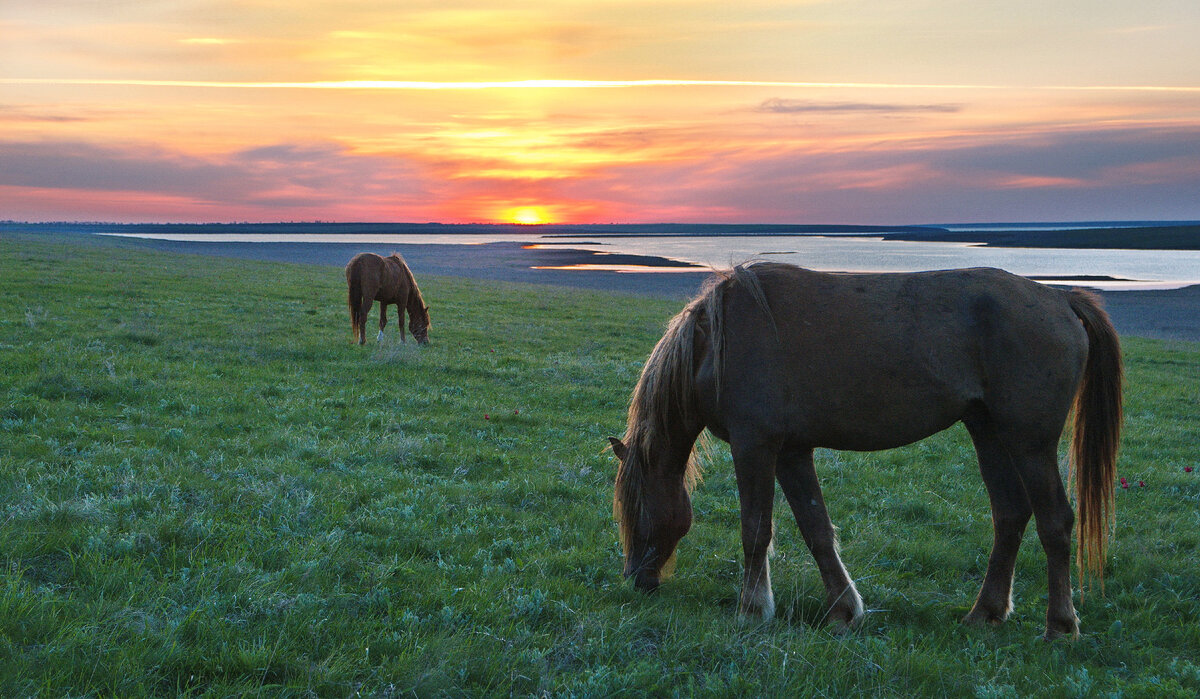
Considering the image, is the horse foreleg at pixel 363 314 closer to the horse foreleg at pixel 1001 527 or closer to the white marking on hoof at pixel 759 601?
the white marking on hoof at pixel 759 601

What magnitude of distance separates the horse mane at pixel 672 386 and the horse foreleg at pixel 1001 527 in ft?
5.64

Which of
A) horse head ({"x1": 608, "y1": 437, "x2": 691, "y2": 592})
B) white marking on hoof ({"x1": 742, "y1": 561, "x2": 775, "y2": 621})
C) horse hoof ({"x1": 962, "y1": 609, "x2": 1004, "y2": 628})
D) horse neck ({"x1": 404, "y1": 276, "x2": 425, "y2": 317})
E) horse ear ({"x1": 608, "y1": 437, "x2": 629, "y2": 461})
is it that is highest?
horse neck ({"x1": 404, "y1": 276, "x2": 425, "y2": 317})

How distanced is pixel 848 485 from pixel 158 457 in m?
6.88

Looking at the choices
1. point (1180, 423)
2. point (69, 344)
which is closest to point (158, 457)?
point (69, 344)

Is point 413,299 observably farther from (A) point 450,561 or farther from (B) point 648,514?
(B) point 648,514

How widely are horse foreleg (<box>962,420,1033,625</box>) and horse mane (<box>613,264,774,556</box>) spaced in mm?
1718

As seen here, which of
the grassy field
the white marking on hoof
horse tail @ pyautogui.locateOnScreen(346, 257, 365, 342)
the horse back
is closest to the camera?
the grassy field

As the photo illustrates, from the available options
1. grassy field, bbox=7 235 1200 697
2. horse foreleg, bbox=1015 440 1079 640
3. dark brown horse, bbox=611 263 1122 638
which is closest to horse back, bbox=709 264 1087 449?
dark brown horse, bbox=611 263 1122 638

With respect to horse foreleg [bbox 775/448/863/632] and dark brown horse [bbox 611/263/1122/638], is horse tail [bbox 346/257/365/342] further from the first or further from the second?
horse foreleg [bbox 775/448/863/632]

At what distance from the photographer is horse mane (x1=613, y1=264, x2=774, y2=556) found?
4.41 meters

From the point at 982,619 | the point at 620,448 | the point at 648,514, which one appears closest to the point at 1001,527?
the point at 982,619

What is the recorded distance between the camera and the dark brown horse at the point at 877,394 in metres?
4.18

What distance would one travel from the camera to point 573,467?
25.5 ft

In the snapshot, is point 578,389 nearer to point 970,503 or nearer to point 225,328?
point 970,503
